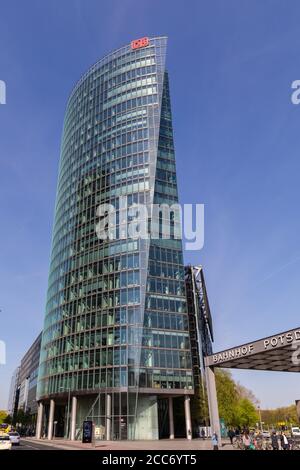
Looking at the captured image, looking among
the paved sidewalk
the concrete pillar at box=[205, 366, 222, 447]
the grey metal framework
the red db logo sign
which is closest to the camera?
the concrete pillar at box=[205, 366, 222, 447]

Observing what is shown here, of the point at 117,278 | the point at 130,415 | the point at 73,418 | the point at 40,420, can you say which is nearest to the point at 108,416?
the point at 130,415

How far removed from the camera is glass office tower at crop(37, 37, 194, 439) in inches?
2495

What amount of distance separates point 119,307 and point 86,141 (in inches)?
1691

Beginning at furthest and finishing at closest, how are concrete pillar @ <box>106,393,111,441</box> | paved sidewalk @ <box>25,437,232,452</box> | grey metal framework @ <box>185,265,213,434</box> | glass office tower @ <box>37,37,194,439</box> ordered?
grey metal framework @ <box>185,265,213,434</box>, glass office tower @ <box>37,37,194,439</box>, concrete pillar @ <box>106,393,111,441</box>, paved sidewalk @ <box>25,437,232,452</box>

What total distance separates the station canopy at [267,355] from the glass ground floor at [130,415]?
29738 mm

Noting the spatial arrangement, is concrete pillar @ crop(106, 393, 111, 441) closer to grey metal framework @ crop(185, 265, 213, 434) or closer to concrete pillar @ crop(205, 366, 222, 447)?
grey metal framework @ crop(185, 265, 213, 434)

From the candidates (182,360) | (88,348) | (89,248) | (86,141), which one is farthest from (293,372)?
(86,141)

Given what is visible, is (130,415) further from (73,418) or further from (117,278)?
(117,278)

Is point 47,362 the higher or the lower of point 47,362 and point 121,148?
the lower

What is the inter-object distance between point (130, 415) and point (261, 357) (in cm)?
3583

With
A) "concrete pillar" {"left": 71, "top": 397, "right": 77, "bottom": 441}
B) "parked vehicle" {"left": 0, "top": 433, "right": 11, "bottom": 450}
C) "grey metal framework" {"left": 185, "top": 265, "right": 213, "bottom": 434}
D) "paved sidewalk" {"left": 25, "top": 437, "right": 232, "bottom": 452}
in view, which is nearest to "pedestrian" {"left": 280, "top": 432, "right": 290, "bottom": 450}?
"paved sidewalk" {"left": 25, "top": 437, "right": 232, "bottom": 452}
